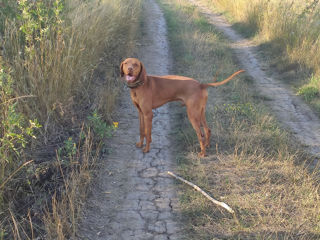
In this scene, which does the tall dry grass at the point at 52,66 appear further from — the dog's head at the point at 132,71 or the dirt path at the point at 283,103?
the dirt path at the point at 283,103

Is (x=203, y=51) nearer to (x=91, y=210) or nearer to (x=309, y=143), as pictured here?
(x=309, y=143)

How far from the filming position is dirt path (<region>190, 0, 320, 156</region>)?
505cm

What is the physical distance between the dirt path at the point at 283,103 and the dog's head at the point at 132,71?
2.59 metres

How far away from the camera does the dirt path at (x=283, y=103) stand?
5.05 meters

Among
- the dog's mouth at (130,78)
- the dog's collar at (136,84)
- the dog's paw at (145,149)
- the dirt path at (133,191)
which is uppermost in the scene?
the dog's mouth at (130,78)

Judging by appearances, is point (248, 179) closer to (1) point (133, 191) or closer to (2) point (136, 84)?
(1) point (133, 191)

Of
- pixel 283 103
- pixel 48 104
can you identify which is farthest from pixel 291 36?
pixel 48 104

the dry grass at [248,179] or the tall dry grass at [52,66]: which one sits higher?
the tall dry grass at [52,66]

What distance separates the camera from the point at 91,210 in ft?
10.7

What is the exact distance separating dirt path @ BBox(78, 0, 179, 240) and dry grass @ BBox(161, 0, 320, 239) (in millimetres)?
220

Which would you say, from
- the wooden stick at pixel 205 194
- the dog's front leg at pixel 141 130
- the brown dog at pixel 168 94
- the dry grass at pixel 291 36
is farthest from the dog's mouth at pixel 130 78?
the dry grass at pixel 291 36

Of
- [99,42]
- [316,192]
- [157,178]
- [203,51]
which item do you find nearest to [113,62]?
[99,42]

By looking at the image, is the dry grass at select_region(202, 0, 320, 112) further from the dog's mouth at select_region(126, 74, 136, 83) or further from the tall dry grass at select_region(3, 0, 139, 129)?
the tall dry grass at select_region(3, 0, 139, 129)

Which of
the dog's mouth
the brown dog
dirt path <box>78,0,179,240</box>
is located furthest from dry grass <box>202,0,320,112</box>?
the dog's mouth
